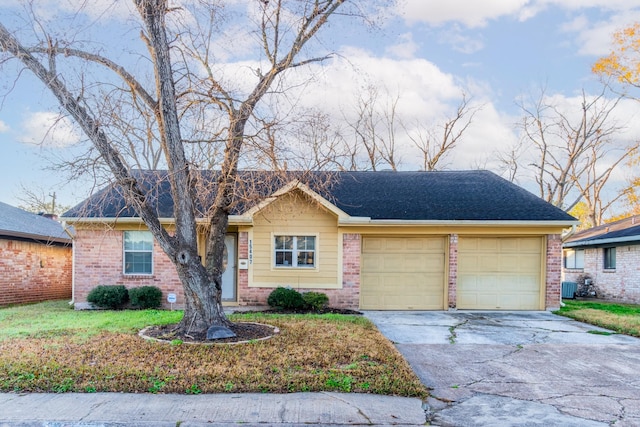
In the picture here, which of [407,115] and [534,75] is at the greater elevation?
[534,75]

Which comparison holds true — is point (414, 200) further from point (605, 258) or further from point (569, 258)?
point (569, 258)

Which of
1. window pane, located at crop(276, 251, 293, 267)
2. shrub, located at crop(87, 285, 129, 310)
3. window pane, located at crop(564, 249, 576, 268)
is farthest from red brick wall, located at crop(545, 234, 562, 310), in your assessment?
shrub, located at crop(87, 285, 129, 310)

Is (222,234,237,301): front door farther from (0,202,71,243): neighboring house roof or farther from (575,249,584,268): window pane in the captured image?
(575,249,584,268): window pane

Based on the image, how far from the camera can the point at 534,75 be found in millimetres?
28156

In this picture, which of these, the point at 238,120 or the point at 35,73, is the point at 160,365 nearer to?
the point at 238,120

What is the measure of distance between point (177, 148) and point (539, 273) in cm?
1051

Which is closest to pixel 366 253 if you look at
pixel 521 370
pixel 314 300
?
pixel 314 300

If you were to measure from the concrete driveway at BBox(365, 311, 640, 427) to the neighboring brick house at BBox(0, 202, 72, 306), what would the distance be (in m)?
10.4

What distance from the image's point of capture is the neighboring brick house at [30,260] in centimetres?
1348

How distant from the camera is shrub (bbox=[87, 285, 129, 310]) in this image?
12.0m

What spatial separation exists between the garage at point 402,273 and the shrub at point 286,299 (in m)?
2.03

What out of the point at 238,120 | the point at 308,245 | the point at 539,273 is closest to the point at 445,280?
the point at 539,273

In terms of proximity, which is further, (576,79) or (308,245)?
(576,79)

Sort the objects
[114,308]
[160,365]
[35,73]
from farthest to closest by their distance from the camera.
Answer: [114,308]
[35,73]
[160,365]
